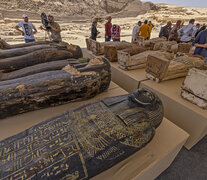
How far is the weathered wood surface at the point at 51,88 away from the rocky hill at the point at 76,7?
19.6 m

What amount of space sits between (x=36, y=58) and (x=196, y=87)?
2709mm

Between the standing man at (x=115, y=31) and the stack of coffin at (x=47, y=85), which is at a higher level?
the standing man at (x=115, y=31)

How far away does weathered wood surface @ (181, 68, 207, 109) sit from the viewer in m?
1.61

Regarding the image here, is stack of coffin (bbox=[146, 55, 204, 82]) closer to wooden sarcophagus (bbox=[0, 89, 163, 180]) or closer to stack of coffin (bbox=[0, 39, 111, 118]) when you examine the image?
stack of coffin (bbox=[0, 39, 111, 118])

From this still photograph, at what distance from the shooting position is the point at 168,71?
2.28 metres

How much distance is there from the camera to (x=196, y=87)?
5.51ft

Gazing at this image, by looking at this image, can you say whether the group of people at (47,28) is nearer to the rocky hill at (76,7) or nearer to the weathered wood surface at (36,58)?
the weathered wood surface at (36,58)

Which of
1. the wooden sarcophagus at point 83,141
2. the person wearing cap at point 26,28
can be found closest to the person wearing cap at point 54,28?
the person wearing cap at point 26,28

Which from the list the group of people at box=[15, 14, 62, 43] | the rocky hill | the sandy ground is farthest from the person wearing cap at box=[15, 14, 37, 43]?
the rocky hill

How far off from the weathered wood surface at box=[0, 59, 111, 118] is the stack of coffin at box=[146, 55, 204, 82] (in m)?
0.88

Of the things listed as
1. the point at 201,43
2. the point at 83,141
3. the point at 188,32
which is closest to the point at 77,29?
the point at 188,32

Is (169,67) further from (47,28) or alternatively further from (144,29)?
(144,29)

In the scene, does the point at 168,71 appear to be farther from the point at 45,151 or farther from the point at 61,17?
the point at 61,17

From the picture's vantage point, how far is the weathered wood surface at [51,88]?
1.46 m
